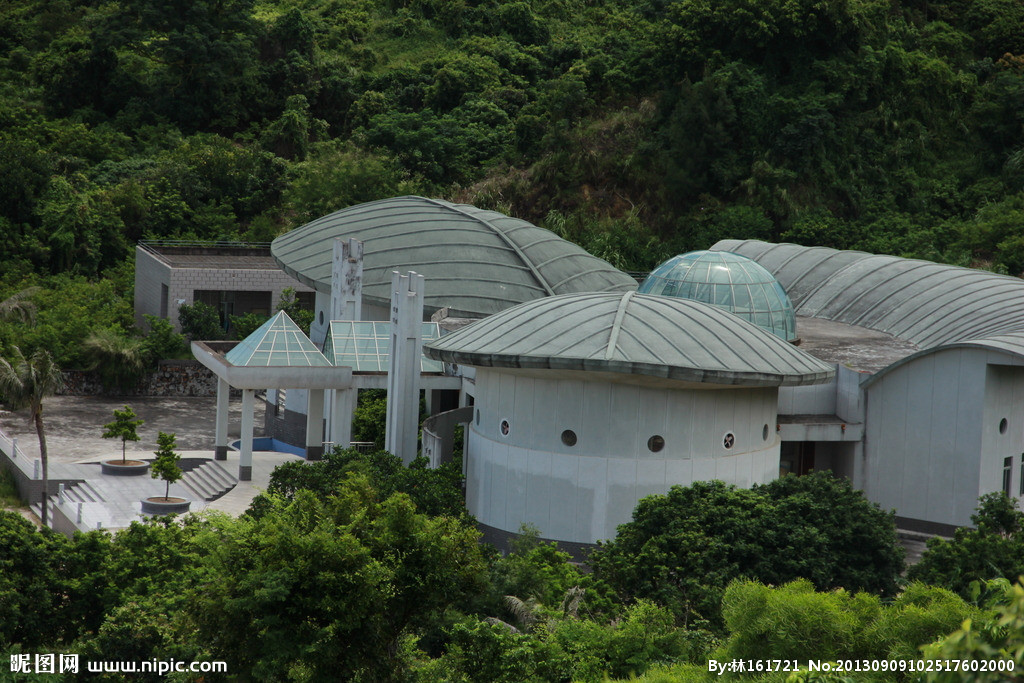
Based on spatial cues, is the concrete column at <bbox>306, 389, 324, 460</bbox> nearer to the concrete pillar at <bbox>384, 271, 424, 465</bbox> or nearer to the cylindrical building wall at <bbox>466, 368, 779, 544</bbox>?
the concrete pillar at <bbox>384, 271, 424, 465</bbox>

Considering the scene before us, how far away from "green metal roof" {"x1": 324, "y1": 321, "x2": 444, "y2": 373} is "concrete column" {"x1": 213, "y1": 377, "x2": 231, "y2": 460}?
12.5 feet

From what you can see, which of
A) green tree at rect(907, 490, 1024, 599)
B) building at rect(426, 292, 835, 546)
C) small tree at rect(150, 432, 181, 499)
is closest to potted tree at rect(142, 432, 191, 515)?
small tree at rect(150, 432, 181, 499)

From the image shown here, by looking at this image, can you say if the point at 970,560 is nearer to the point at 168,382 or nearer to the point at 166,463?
the point at 166,463

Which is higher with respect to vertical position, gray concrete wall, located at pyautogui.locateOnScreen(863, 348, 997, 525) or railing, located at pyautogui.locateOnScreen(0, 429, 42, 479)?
gray concrete wall, located at pyautogui.locateOnScreen(863, 348, 997, 525)

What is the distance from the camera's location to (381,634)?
1969 cm

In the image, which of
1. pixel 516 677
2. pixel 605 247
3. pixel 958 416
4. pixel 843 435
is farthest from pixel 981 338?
pixel 605 247

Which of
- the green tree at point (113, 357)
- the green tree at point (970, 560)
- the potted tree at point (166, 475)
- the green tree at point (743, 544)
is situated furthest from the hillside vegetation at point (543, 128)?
the green tree at point (970, 560)

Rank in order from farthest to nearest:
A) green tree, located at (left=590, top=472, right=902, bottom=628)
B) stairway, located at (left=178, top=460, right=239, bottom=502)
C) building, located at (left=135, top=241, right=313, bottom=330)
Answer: building, located at (left=135, top=241, right=313, bottom=330) → stairway, located at (left=178, top=460, right=239, bottom=502) → green tree, located at (left=590, top=472, right=902, bottom=628)

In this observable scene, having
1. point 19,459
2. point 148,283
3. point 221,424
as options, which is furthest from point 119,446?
point 148,283

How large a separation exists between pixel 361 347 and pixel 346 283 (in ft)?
7.98

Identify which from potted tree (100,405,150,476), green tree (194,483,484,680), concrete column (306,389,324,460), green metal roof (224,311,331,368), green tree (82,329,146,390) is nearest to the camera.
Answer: green tree (194,483,484,680)

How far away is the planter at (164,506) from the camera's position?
35594mm

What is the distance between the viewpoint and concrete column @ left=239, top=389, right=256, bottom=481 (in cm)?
3916

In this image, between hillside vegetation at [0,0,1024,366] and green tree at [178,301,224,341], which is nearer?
green tree at [178,301,224,341]
